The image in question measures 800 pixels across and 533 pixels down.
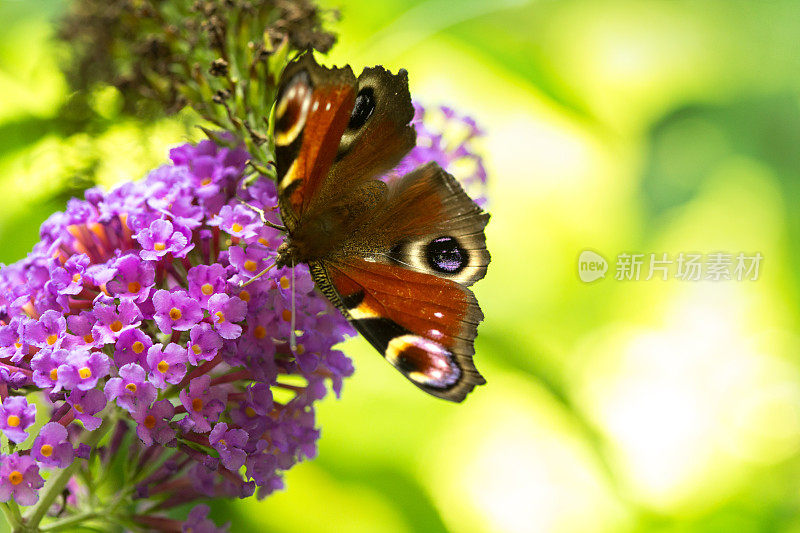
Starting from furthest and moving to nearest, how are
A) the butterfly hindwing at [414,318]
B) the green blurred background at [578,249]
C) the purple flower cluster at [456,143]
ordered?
1. the green blurred background at [578,249]
2. the purple flower cluster at [456,143]
3. the butterfly hindwing at [414,318]

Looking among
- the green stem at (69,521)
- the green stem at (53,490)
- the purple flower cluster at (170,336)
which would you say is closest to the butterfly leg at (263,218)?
the purple flower cluster at (170,336)

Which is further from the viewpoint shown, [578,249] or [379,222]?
[578,249]

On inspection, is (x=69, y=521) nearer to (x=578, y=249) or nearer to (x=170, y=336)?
(x=170, y=336)

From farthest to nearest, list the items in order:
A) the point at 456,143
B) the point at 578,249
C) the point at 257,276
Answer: the point at 578,249 < the point at 456,143 < the point at 257,276

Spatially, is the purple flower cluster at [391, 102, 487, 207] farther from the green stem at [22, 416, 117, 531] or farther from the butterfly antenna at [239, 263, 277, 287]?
the green stem at [22, 416, 117, 531]

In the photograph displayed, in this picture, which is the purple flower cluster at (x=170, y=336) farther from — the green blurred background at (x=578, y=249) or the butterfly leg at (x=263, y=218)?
the green blurred background at (x=578, y=249)

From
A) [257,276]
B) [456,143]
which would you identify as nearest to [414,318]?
[257,276]
